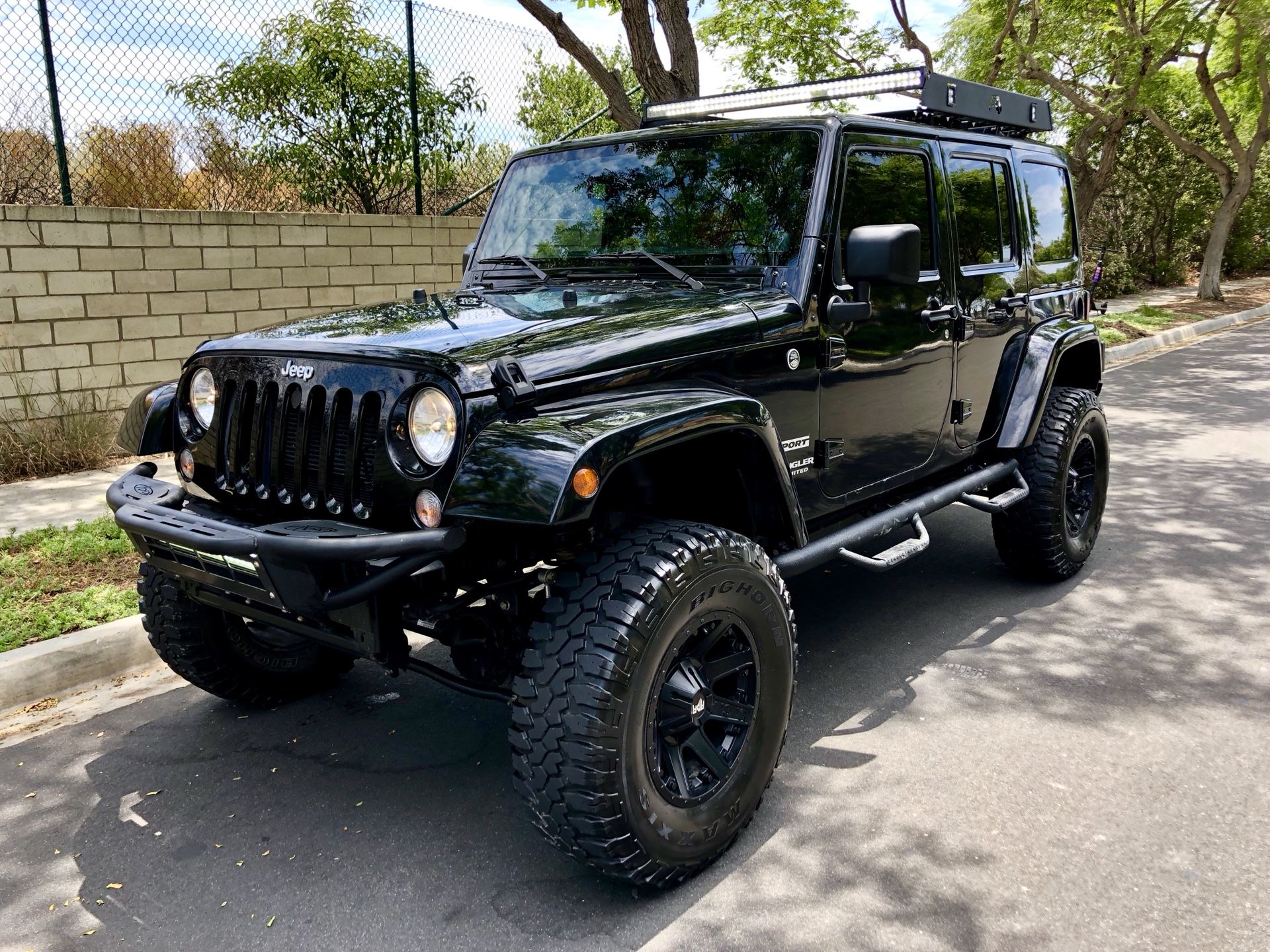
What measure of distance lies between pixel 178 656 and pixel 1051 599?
149 inches

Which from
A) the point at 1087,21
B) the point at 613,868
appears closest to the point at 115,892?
the point at 613,868

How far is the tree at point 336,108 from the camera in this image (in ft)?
27.4

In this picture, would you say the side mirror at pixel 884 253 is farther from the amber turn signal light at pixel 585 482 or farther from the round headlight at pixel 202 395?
the round headlight at pixel 202 395

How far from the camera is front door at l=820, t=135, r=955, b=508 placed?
366 cm

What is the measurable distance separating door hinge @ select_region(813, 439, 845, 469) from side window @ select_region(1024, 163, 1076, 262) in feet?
6.94

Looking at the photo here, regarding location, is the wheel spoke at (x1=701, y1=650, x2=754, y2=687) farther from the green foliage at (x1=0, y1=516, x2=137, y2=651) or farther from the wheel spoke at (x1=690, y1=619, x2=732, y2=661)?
the green foliage at (x1=0, y1=516, x2=137, y2=651)

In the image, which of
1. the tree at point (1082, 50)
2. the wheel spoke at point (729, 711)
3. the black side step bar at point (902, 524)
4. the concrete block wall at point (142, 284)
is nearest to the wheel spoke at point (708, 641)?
the wheel spoke at point (729, 711)

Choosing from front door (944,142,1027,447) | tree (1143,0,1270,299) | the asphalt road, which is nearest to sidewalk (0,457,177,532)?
the asphalt road

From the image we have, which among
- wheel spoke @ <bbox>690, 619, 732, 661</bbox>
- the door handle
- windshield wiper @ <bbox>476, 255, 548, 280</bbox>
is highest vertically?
windshield wiper @ <bbox>476, 255, 548, 280</bbox>

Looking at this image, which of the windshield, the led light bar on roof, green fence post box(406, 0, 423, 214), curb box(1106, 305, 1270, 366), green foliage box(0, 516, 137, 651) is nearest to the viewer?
the windshield

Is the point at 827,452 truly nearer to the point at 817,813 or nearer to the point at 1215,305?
the point at 817,813

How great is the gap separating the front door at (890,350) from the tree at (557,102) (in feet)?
19.2

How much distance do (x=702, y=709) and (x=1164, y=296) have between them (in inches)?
892

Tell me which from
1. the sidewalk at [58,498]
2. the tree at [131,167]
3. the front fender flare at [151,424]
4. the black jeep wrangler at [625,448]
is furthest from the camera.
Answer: the tree at [131,167]
